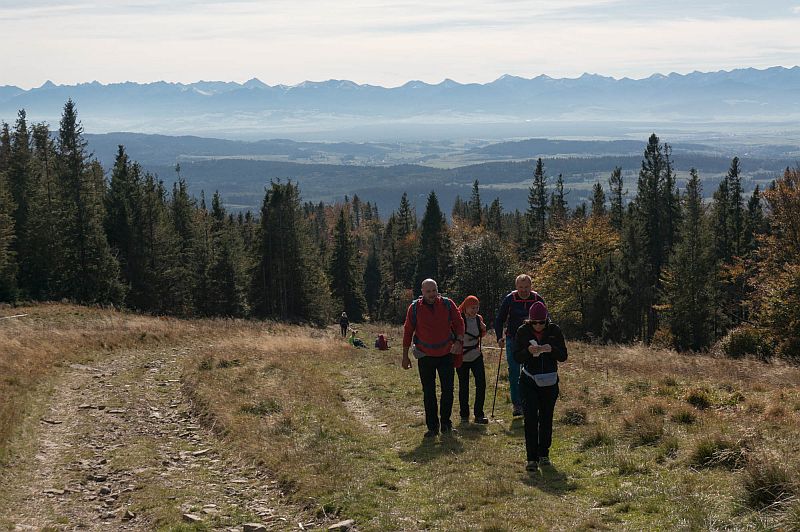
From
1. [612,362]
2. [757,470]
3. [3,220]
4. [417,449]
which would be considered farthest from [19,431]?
[3,220]

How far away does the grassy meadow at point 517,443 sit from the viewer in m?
7.75

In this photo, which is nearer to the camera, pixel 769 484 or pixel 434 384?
pixel 769 484

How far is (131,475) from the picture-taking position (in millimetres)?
10609

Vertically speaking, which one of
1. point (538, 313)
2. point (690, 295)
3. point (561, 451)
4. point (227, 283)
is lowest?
point (227, 283)

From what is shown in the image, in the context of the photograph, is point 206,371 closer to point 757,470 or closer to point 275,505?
point 275,505

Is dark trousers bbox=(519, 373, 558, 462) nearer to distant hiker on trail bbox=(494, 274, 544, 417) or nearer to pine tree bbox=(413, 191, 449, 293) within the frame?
distant hiker on trail bbox=(494, 274, 544, 417)

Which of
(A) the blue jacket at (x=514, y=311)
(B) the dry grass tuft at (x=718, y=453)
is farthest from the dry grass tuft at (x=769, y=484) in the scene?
(A) the blue jacket at (x=514, y=311)

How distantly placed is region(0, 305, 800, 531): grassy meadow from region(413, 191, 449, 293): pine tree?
63381 mm

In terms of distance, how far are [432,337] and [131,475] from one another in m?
5.32

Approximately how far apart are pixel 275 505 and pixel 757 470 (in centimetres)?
593

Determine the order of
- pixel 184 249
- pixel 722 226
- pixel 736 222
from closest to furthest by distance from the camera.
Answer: pixel 736 222 < pixel 722 226 < pixel 184 249

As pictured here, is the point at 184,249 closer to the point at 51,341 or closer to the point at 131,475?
the point at 51,341

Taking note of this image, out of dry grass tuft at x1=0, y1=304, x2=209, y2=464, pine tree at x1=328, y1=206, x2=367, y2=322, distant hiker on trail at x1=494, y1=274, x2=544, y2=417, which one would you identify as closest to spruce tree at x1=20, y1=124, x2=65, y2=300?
dry grass tuft at x1=0, y1=304, x2=209, y2=464

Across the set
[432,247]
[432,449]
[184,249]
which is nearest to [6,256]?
[184,249]
